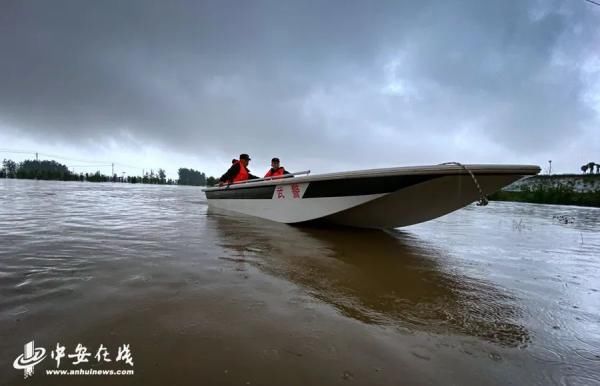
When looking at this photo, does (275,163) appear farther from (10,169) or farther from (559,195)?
(10,169)

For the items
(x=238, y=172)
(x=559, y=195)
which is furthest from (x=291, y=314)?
(x=559, y=195)

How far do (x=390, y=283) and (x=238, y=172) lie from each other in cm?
686

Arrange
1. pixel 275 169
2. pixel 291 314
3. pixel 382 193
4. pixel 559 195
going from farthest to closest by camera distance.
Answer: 1. pixel 559 195
2. pixel 275 169
3. pixel 382 193
4. pixel 291 314

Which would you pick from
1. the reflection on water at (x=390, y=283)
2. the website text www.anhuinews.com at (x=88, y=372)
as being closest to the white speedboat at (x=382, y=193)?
the reflection on water at (x=390, y=283)

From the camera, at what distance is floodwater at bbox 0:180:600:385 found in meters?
1.31

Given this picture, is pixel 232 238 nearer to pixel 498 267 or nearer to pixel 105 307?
pixel 105 307

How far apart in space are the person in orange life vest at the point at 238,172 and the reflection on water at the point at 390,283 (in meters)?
4.24

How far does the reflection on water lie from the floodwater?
0.05 feet

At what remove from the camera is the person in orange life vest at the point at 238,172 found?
869cm

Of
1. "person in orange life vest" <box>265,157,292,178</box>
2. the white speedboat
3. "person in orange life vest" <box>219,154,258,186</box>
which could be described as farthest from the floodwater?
"person in orange life vest" <box>219,154,258,186</box>

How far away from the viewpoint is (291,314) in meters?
1.84

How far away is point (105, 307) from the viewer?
70.2 inches

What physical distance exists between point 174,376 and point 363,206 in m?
4.33

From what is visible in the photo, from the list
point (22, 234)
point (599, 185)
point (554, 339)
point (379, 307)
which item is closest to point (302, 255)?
point (379, 307)
